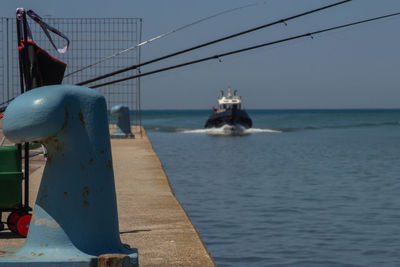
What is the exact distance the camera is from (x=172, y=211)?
6.95 m

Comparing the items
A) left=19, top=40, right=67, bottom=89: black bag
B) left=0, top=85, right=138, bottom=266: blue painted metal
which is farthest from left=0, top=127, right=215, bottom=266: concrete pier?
left=19, top=40, right=67, bottom=89: black bag

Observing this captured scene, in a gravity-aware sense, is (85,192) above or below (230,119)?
above

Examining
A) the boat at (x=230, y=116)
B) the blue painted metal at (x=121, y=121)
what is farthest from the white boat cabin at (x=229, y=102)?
the blue painted metal at (x=121, y=121)

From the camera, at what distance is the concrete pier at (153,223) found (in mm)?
5012

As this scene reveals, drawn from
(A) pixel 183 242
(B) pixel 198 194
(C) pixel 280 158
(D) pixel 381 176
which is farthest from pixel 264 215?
(C) pixel 280 158

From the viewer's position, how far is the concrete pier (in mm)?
5012

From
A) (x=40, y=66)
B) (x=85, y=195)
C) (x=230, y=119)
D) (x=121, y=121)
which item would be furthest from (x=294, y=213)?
(x=230, y=119)

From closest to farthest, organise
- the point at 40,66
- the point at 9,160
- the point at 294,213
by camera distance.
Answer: the point at 40,66, the point at 9,160, the point at 294,213

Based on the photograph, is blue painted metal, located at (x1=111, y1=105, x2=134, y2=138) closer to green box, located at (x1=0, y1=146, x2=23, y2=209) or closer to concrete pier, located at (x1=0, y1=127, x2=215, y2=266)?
concrete pier, located at (x1=0, y1=127, x2=215, y2=266)

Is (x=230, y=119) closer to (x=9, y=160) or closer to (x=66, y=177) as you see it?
(x=9, y=160)

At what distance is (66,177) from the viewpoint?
392 cm

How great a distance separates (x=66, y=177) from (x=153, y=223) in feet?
8.21

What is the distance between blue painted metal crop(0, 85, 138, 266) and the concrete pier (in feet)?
3.17

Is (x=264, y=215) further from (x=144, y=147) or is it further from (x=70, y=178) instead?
(x=144, y=147)
